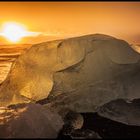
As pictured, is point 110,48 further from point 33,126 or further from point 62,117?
point 33,126

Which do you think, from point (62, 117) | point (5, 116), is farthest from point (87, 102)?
point (5, 116)

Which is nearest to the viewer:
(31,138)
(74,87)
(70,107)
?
(31,138)

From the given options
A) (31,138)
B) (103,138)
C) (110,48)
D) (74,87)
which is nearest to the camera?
(31,138)

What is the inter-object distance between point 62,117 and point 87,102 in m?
1.15

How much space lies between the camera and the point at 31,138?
19.9 ft

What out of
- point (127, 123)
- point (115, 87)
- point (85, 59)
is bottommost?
point (127, 123)

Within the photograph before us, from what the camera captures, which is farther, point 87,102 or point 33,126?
point 87,102

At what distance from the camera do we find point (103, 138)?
651 centimetres

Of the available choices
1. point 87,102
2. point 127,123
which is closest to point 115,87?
point 87,102

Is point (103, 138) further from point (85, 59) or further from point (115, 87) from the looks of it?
point (85, 59)

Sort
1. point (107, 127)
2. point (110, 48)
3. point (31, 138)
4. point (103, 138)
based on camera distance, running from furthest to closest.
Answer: point (110, 48)
point (107, 127)
point (103, 138)
point (31, 138)

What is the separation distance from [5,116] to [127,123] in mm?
2726

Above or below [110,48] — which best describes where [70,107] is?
below

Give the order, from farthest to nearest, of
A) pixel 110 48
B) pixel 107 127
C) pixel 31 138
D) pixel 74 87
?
pixel 110 48
pixel 74 87
pixel 107 127
pixel 31 138
